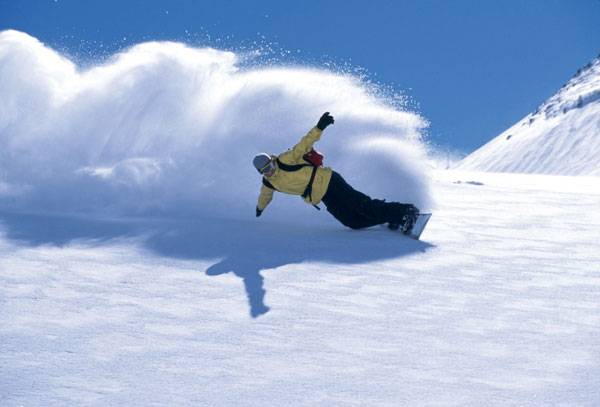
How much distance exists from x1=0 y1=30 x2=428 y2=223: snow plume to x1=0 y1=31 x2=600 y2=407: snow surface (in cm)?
3

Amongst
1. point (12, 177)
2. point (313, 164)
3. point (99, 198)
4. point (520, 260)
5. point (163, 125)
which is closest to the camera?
point (520, 260)

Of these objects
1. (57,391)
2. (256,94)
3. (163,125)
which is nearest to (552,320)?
(57,391)

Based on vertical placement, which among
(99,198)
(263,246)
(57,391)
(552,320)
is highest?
(99,198)

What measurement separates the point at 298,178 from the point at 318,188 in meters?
0.24

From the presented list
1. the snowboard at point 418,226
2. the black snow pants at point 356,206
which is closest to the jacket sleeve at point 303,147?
the black snow pants at point 356,206

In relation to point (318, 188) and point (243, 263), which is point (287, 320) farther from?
point (318, 188)

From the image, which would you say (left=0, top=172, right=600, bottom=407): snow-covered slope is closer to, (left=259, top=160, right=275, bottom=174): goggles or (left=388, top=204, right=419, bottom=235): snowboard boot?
(left=388, top=204, right=419, bottom=235): snowboard boot

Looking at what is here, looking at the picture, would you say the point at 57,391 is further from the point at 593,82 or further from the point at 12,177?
the point at 593,82

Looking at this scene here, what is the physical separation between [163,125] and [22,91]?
2.29 metres

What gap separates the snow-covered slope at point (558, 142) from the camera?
6675cm

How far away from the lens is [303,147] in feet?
17.0

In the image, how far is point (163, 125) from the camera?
7578 mm

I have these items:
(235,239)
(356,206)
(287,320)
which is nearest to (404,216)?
(356,206)

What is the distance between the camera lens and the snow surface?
232cm
